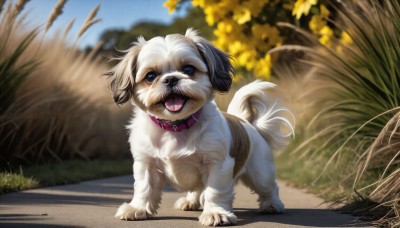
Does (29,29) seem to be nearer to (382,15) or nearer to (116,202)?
(116,202)

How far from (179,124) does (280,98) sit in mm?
1562

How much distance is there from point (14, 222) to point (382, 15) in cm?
369

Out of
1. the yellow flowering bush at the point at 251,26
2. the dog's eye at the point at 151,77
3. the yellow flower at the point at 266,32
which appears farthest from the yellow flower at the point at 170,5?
the dog's eye at the point at 151,77

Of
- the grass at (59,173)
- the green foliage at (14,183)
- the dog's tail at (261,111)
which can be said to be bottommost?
the grass at (59,173)

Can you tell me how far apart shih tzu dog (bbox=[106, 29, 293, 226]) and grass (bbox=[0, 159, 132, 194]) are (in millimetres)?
1808

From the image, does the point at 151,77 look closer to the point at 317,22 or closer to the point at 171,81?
the point at 171,81

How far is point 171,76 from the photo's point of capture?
382 centimetres

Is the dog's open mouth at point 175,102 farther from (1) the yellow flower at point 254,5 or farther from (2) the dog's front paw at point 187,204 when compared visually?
(1) the yellow flower at point 254,5

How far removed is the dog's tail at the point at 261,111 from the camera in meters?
5.05

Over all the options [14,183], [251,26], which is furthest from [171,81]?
[251,26]

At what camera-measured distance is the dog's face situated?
151 inches

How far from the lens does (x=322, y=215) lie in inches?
182

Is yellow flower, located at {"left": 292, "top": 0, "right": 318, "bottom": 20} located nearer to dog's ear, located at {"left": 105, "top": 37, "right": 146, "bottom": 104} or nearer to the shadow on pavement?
the shadow on pavement

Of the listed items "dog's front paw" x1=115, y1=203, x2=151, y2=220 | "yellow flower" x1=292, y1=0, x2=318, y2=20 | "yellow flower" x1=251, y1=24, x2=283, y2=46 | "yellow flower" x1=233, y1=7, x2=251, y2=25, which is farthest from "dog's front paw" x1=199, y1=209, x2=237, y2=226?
"yellow flower" x1=251, y1=24, x2=283, y2=46
